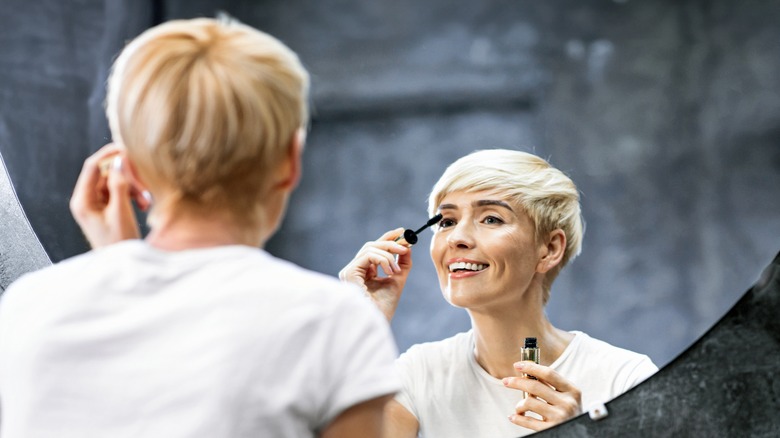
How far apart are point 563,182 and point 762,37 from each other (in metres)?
0.22

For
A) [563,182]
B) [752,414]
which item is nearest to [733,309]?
[752,414]

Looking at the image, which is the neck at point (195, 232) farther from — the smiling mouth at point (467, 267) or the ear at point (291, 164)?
the smiling mouth at point (467, 267)

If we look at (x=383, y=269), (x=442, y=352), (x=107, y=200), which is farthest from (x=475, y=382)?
(x=107, y=200)

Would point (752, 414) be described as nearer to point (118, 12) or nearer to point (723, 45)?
point (723, 45)

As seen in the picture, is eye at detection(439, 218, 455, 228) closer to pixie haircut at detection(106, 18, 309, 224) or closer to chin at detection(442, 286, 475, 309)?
chin at detection(442, 286, 475, 309)

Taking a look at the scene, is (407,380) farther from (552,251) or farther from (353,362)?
(353,362)

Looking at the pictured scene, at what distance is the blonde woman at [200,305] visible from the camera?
0.47 meters

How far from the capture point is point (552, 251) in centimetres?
87

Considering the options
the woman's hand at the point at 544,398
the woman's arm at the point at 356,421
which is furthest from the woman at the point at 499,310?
the woman's arm at the point at 356,421

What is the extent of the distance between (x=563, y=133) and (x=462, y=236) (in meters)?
0.14

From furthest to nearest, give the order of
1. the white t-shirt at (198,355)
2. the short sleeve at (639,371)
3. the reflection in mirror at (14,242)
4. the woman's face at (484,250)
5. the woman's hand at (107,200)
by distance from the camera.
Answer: the reflection in mirror at (14,242) < the woman's face at (484,250) < the short sleeve at (639,371) < the woman's hand at (107,200) < the white t-shirt at (198,355)

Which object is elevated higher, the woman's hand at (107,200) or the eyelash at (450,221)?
the eyelash at (450,221)

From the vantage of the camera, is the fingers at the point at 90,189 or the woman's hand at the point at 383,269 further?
the woman's hand at the point at 383,269

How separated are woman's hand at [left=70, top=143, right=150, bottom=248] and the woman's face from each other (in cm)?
37
